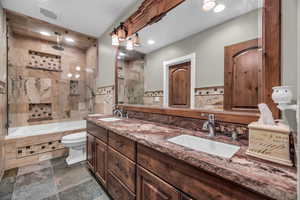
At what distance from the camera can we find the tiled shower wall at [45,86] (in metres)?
2.55

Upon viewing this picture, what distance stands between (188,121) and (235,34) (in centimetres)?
78

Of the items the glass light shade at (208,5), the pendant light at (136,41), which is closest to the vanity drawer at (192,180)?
the glass light shade at (208,5)

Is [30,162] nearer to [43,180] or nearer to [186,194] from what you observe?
[43,180]

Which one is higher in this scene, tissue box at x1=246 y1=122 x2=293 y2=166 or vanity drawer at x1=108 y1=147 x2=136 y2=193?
tissue box at x1=246 y1=122 x2=293 y2=166

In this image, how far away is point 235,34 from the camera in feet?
3.08

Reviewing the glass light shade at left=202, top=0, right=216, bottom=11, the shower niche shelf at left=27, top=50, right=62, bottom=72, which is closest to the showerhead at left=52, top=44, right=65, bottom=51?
the shower niche shelf at left=27, top=50, right=62, bottom=72

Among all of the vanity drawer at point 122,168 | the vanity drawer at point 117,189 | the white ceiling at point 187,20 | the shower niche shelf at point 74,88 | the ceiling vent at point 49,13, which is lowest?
the vanity drawer at point 117,189

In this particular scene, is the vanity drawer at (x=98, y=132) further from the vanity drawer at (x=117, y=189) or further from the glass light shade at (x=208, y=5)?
the glass light shade at (x=208, y=5)

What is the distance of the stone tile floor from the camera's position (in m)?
1.35

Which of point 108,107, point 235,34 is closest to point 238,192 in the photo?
point 235,34

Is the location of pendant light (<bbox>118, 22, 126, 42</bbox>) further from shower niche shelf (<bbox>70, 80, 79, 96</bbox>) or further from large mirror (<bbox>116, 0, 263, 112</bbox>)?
shower niche shelf (<bbox>70, 80, 79, 96</bbox>)

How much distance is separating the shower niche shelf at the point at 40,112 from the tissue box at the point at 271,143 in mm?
3713

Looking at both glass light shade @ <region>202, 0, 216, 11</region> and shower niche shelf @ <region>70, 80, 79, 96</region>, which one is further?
shower niche shelf @ <region>70, 80, 79, 96</region>

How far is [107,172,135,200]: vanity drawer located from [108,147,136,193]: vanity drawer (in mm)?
42
